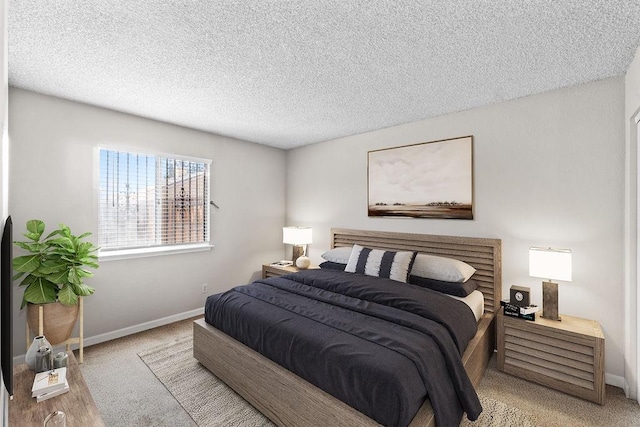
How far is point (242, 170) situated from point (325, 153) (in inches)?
50.5

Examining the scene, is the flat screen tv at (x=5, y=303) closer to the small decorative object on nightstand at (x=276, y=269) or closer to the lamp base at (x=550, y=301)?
the small decorative object on nightstand at (x=276, y=269)

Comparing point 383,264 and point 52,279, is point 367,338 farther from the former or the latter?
point 52,279

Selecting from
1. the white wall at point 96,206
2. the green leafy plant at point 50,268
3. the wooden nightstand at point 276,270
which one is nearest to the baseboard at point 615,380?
the wooden nightstand at point 276,270

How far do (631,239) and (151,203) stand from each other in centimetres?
463

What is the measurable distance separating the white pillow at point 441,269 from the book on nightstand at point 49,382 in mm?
2837

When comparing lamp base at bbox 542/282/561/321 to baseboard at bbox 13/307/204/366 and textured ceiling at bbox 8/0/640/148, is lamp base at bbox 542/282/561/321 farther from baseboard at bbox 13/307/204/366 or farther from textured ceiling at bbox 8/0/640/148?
baseboard at bbox 13/307/204/366

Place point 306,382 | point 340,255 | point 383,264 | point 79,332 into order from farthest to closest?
point 340,255 → point 383,264 → point 79,332 → point 306,382

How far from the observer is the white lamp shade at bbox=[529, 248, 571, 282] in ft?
7.91

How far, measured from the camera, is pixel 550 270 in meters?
2.46

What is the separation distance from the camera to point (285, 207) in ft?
17.1

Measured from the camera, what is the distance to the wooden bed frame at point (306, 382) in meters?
1.72

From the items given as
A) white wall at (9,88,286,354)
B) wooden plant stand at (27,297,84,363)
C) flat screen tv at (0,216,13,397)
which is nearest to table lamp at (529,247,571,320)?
flat screen tv at (0,216,13,397)

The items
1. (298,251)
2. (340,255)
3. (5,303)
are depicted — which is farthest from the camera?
(298,251)

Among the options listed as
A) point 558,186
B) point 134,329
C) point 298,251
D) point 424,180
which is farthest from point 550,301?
point 134,329
